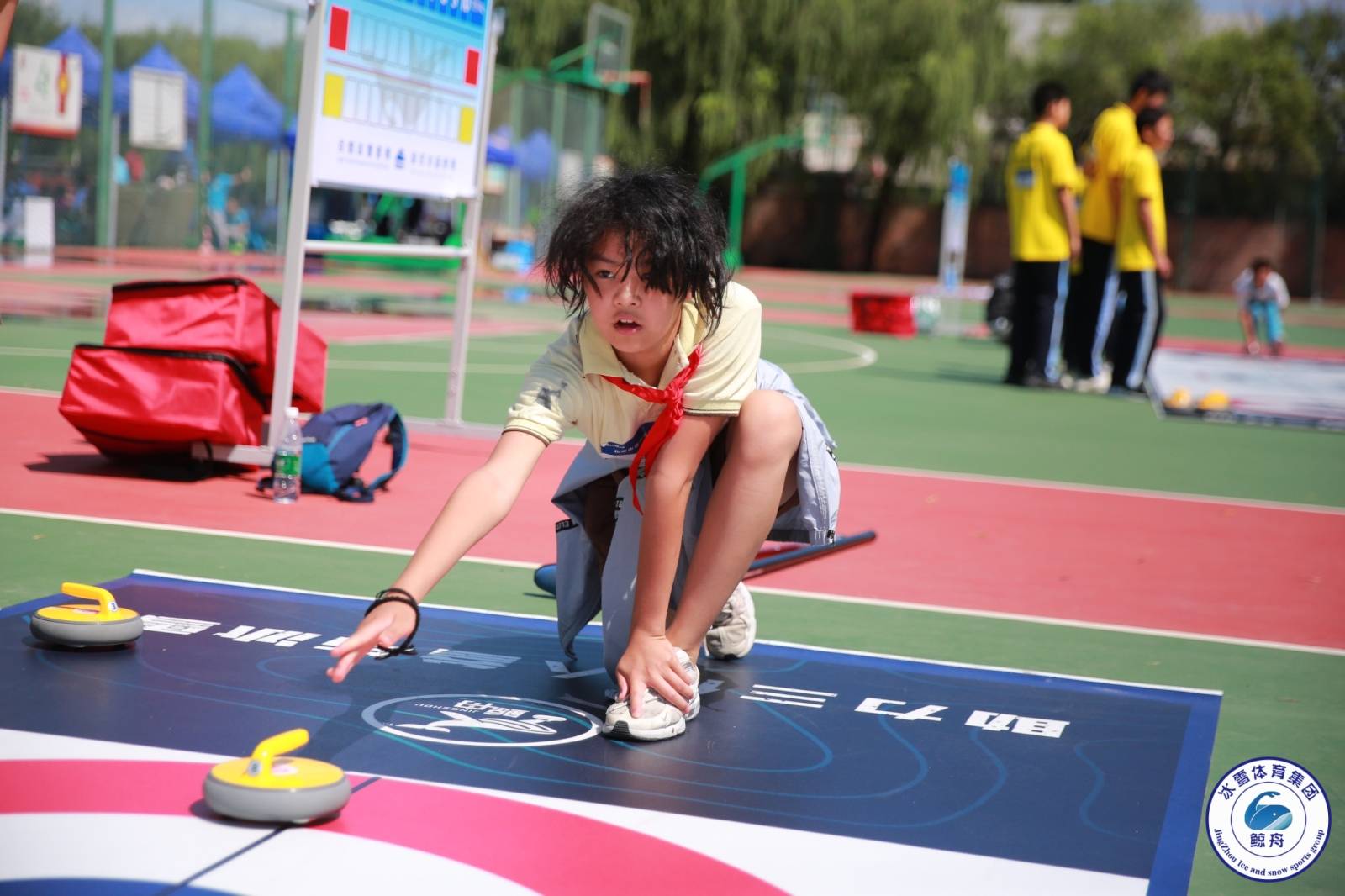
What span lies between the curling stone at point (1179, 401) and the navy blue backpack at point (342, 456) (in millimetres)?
6823

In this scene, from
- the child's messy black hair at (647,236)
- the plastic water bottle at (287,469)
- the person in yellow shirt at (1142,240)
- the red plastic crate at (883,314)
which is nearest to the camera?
the child's messy black hair at (647,236)

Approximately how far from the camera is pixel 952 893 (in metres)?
2.27

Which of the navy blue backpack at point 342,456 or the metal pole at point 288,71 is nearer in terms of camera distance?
the navy blue backpack at point 342,456

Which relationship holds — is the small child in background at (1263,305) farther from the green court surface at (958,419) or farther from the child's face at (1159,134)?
the child's face at (1159,134)

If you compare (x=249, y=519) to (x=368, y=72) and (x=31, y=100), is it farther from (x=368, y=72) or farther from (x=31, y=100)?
(x=31, y=100)

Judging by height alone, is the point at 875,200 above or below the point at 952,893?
above

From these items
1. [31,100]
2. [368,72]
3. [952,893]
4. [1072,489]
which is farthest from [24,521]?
[31,100]

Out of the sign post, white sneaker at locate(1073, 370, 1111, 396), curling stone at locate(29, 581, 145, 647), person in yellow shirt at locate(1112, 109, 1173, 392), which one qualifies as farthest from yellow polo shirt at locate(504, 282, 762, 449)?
white sneaker at locate(1073, 370, 1111, 396)

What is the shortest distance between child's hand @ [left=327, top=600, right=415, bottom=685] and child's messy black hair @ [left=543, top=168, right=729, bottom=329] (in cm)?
75

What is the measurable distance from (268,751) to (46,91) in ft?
62.4

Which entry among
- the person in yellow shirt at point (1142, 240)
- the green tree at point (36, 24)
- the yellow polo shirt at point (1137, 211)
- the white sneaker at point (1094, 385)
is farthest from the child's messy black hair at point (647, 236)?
the green tree at point (36, 24)

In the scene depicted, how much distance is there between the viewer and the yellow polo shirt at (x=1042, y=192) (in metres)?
11.5

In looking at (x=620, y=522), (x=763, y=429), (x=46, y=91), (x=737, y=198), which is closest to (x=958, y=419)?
(x=620, y=522)

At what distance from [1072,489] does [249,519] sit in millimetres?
3669
